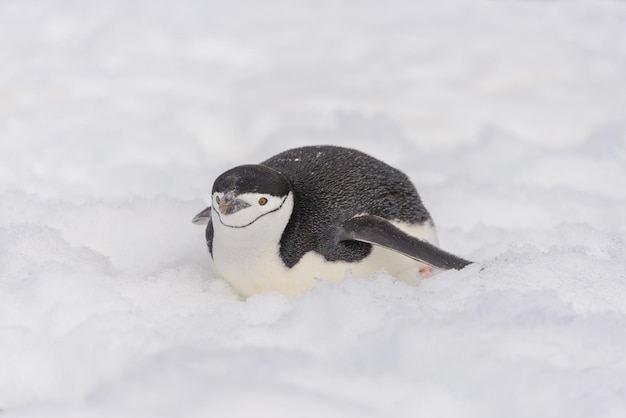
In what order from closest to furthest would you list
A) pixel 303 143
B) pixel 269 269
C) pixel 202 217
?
pixel 269 269 → pixel 202 217 → pixel 303 143

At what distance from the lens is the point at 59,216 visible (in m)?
2.78

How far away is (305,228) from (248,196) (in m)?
0.20

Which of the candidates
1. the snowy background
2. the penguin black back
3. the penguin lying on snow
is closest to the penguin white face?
the penguin lying on snow

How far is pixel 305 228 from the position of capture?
2326 mm

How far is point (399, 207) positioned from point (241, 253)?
463mm

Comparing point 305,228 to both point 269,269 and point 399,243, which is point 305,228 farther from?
point 399,243

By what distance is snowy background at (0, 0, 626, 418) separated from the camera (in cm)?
170

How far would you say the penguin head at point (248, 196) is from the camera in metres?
2.20

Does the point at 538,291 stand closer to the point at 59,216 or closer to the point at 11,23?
the point at 59,216

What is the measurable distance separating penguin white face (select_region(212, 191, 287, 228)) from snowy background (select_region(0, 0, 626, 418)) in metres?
0.21

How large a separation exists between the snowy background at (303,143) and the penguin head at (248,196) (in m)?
0.22

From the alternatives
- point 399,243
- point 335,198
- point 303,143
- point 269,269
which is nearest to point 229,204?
point 269,269

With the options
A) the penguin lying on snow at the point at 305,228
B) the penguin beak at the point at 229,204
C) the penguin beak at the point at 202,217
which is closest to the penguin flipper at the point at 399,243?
the penguin lying on snow at the point at 305,228

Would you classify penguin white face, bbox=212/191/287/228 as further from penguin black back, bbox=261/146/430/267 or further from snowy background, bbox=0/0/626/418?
snowy background, bbox=0/0/626/418
